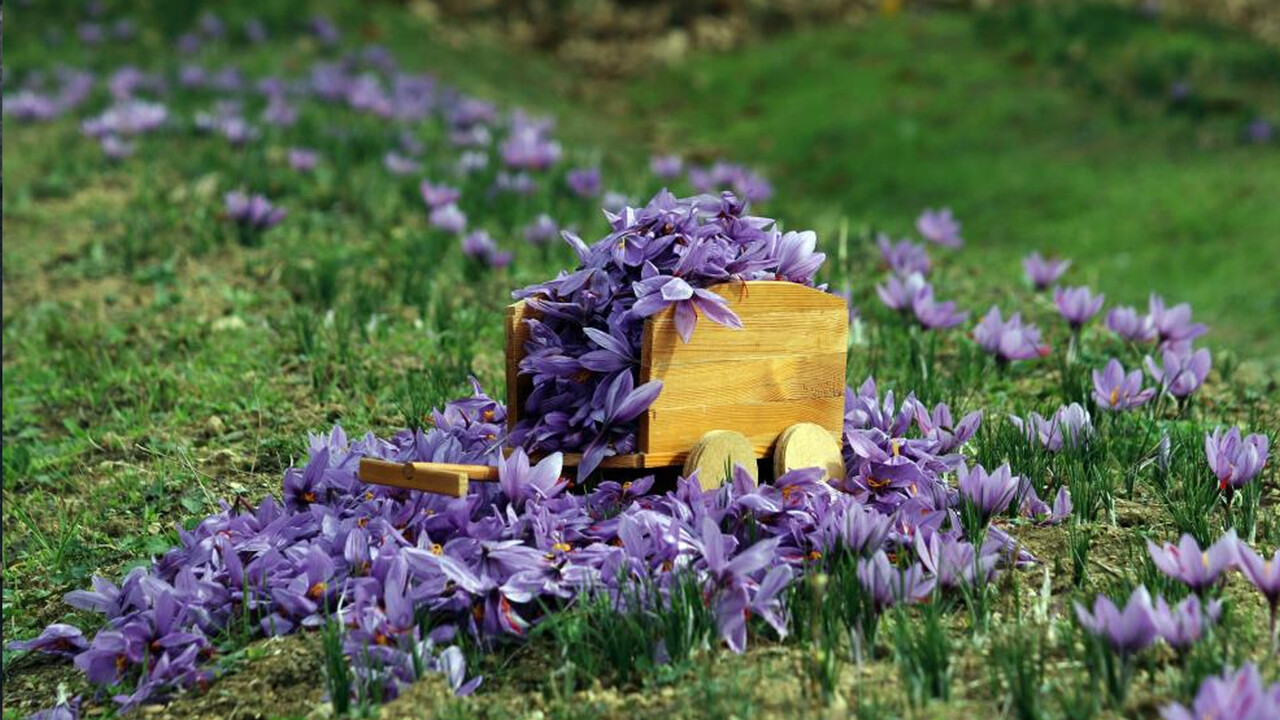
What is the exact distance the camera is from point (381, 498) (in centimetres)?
299

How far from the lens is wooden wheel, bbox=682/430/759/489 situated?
290cm

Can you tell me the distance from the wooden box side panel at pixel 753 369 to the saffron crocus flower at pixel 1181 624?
950 mm

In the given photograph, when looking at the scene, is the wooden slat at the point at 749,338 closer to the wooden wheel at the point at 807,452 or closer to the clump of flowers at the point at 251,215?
the wooden wheel at the point at 807,452

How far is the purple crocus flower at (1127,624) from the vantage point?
233cm

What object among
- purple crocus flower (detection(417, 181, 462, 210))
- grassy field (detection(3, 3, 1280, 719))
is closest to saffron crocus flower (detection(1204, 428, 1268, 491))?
grassy field (detection(3, 3, 1280, 719))

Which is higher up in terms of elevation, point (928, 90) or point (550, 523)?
point (928, 90)

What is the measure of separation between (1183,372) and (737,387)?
1.54 m

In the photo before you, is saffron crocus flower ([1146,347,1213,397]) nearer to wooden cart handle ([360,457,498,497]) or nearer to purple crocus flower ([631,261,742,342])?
purple crocus flower ([631,261,742,342])

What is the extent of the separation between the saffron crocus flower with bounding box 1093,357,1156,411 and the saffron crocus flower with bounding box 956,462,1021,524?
86cm

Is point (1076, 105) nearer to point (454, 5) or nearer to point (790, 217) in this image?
point (790, 217)

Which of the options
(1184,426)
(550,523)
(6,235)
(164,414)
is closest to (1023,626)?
(550,523)

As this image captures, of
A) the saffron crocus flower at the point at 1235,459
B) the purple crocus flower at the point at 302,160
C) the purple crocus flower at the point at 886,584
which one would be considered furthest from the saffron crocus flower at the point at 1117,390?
the purple crocus flower at the point at 302,160

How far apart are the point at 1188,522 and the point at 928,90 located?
7750 millimetres

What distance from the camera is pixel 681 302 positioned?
9.30 ft
